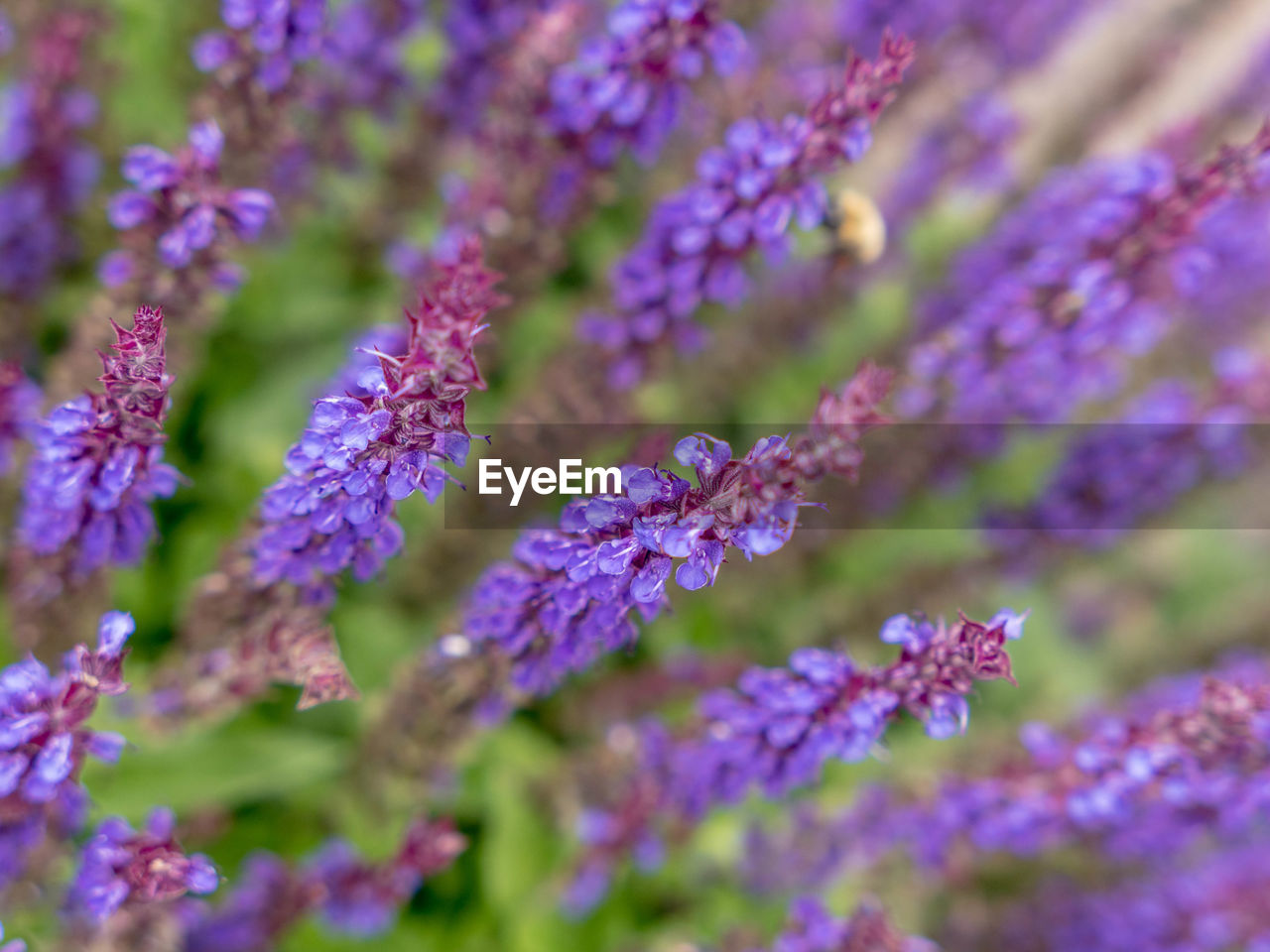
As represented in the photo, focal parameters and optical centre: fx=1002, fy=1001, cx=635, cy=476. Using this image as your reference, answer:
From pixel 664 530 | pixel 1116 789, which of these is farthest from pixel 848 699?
pixel 1116 789

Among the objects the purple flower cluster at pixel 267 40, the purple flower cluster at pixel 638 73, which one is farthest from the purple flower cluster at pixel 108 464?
the purple flower cluster at pixel 638 73

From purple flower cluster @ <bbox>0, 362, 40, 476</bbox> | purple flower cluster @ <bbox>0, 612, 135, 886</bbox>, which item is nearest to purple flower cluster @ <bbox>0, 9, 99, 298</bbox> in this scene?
purple flower cluster @ <bbox>0, 362, 40, 476</bbox>

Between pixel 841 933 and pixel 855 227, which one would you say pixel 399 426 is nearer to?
pixel 841 933

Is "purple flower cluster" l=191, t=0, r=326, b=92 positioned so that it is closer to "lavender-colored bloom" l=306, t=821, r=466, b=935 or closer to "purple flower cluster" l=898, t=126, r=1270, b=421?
"lavender-colored bloom" l=306, t=821, r=466, b=935

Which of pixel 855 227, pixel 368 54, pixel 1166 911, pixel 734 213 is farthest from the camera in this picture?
pixel 1166 911

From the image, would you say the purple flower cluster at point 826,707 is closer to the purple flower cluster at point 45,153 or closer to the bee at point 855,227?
the bee at point 855,227
